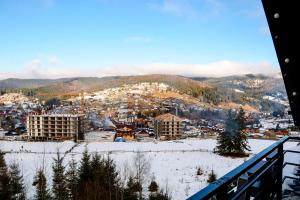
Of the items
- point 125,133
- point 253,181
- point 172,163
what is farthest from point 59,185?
point 125,133

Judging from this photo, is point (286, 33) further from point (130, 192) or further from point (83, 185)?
point (83, 185)

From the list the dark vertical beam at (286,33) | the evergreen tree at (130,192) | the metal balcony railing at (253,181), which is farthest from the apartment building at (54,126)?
the dark vertical beam at (286,33)

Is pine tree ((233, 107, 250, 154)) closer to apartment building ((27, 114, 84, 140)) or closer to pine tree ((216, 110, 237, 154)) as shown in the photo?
pine tree ((216, 110, 237, 154))

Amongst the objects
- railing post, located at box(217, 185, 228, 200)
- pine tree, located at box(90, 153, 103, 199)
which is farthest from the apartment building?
railing post, located at box(217, 185, 228, 200)

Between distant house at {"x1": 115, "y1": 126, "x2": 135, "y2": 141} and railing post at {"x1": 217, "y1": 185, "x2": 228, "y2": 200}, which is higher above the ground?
railing post at {"x1": 217, "y1": 185, "x2": 228, "y2": 200}

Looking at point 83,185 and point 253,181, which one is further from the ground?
point 253,181

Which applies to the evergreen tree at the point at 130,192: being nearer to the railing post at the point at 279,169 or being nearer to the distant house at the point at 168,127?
the railing post at the point at 279,169
